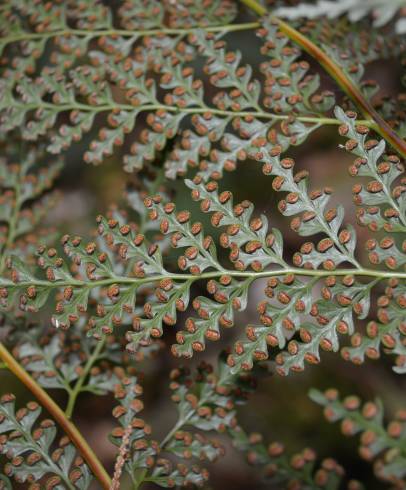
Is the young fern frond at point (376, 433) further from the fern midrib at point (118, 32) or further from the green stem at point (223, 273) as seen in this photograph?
the fern midrib at point (118, 32)

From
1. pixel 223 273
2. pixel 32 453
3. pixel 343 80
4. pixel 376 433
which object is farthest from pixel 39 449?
pixel 343 80

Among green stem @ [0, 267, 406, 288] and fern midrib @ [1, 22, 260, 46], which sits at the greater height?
fern midrib @ [1, 22, 260, 46]

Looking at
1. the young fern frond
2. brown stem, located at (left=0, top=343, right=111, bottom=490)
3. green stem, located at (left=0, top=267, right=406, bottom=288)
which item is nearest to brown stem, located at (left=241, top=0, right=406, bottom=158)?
green stem, located at (left=0, top=267, right=406, bottom=288)

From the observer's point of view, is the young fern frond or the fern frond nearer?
the young fern frond

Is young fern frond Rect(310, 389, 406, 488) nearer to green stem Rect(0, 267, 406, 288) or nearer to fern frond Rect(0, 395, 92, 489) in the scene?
green stem Rect(0, 267, 406, 288)

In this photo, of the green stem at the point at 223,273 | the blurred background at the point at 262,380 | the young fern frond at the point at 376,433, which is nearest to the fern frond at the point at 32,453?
the green stem at the point at 223,273

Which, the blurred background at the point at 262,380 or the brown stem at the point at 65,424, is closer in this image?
the brown stem at the point at 65,424
